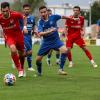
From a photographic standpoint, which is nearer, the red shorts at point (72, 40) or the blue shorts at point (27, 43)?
the blue shorts at point (27, 43)

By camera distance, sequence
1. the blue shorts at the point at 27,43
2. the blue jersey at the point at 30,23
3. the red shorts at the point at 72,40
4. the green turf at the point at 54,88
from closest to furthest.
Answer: the green turf at the point at 54,88 < the blue shorts at the point at 27,43 < the blue jersey at the point at 30,23 < the red shorts at the point at 72,40

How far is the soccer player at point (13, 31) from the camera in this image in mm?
14788

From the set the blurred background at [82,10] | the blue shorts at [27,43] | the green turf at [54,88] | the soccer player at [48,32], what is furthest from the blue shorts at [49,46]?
the blurred background at [82,10]

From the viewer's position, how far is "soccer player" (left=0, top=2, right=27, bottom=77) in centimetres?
1479

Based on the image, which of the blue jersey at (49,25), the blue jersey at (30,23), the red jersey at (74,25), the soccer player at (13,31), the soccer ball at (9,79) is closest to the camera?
the soccer ball at (9,79)

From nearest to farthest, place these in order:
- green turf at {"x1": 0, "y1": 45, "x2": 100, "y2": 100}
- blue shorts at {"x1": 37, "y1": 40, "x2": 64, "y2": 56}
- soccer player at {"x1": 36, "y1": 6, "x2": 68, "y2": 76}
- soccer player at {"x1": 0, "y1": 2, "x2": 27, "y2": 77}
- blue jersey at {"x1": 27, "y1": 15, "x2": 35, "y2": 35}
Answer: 1. green turf at {"x1": 0, "y1": 45, "x2": 100, "y2": 100}
2. soccer player at {"x1": 0, "y1": 2, "x2": 27, "y2": 77}
3. soccer player at {"x1": 36, "y1": 6, "x2": 68, "y2": 76}
4. blue shorts at {"x1": 37, "y1": 40, "x2": 64, "y2": 56}
5. blue jersey at {"x1": 27, "y1": 15, "x2": 35, "y2": 35}

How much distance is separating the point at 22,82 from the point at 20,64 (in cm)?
145

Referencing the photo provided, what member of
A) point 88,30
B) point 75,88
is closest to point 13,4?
point 88,30

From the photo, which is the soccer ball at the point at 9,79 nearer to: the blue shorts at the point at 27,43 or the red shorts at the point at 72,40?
the blue shorts at the point at 27,43

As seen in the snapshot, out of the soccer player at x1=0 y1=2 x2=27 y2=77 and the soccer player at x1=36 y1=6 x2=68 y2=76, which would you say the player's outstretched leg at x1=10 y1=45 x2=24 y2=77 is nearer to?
the soccer player at x1=0 y1=2 x2=27 y2=77

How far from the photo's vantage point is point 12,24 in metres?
15.0

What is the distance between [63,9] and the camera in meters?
106

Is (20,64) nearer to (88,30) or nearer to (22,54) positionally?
(22,54)

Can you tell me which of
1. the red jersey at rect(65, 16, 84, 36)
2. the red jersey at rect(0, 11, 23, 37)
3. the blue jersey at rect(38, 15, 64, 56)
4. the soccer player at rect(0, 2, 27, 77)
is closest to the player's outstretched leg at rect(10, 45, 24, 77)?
the soccer player at rect(0, 2, 27, 77)
